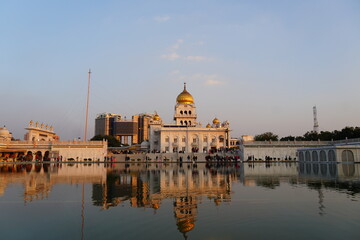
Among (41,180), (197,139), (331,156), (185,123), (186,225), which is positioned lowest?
(186,225)

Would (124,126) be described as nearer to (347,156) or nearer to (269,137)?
(269,137)

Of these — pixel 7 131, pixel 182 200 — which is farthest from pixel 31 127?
pixel 182 200

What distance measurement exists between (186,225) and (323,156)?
141 feet

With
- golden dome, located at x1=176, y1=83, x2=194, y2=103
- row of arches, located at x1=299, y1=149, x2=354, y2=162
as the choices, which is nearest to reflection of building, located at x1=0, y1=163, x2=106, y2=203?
row of arches, located at x1=299, y1=149, x2=354, y2=162

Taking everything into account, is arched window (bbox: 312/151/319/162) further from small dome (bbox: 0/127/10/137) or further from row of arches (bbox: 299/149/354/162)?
small dome (bbox: 0/127/10/137)

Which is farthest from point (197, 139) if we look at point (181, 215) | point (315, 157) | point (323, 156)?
point (181, 215)

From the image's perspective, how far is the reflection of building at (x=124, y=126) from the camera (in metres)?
146

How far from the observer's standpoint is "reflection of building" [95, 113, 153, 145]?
146500mm

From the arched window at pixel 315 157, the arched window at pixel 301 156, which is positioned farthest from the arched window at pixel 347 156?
the arched window at pixel 301 156

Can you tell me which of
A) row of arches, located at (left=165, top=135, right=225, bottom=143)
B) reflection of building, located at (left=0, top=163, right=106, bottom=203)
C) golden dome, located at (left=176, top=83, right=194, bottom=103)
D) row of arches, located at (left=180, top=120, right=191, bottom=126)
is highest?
golden dome, located at (left=176, top=83, right=194, bottom=103)

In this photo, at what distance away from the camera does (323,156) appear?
44625mm

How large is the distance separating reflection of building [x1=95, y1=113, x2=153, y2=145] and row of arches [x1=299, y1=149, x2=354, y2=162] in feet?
330

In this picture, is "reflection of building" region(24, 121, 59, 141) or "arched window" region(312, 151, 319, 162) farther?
"reflection of building" region(24, 121, 59, 141)

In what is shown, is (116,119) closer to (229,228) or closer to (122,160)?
(122,160)
